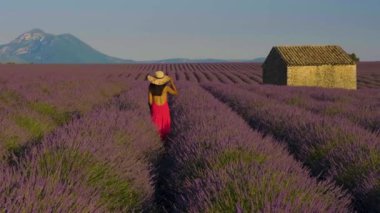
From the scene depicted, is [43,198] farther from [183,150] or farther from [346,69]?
[346,69]

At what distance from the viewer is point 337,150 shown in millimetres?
5258

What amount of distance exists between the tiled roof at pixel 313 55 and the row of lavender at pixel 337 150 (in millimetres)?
23149

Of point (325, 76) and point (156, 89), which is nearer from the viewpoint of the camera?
point (156, 89)

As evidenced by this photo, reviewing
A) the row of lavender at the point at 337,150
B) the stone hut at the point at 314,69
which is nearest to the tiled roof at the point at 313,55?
the stone hut at the point at 314,69

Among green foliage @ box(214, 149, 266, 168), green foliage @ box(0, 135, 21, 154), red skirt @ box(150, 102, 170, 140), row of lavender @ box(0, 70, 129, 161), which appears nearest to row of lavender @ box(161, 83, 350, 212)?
green foliage @ box(214, 149, 266, 168)

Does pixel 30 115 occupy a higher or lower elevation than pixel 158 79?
lower

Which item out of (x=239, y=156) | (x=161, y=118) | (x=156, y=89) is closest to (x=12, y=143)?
(x=239, y=156)

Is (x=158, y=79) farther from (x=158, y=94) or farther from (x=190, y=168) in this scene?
(x=190, y=168)

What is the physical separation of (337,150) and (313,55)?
90.2ft

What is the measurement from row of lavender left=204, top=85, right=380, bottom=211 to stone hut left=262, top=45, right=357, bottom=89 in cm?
2267

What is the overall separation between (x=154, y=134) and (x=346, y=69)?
26629 mm

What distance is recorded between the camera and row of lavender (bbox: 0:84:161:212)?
8.14 feet

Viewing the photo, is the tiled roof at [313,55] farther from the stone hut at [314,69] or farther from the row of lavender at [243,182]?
the row of lavender at [243,182]

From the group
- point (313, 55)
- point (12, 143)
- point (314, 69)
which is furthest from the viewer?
point (313, 55)
